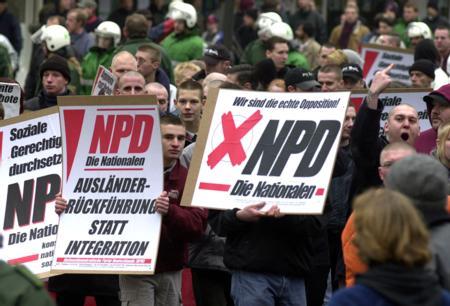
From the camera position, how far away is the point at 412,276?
5480 millimetres

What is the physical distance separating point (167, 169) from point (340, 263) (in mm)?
1516

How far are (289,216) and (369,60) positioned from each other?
8.01m

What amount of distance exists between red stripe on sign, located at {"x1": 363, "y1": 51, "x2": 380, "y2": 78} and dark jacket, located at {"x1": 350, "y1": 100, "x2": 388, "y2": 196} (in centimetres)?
715

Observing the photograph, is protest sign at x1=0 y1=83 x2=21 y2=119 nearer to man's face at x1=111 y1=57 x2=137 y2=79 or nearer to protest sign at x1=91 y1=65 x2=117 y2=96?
protest sign at x1=91 y1=65 x2=117 y2=96

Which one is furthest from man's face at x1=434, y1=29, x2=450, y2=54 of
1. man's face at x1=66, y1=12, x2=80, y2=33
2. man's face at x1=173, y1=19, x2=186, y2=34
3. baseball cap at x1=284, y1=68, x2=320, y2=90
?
baseball cap at x1=284, y1=68, x2=320, y2=90

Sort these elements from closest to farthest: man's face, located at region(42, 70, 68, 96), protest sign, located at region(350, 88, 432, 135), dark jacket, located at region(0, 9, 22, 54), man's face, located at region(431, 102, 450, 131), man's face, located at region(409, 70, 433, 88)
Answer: man's face, located at region(431, 102, 450, 131), protest sign, located at region(350, 88, 432, 135), man's face, located at region(42, 70, 68, 96), man's face, located at region(409, 70, 433, 88), dark jacket, located at region(0, 9, 22, 54)

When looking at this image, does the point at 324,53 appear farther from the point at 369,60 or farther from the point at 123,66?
the point at 123,66

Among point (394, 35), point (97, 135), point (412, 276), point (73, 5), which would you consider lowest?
point (73, 5)

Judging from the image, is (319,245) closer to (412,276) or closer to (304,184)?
(304,184)

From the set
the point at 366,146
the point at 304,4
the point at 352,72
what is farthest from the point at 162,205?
the point at 304,4

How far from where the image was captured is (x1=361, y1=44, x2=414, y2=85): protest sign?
16766mm

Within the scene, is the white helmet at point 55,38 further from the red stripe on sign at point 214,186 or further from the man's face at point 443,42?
the red stripe on sign at point 214,186

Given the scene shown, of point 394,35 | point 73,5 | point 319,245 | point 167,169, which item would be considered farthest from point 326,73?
point 73,5

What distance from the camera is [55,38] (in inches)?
656
